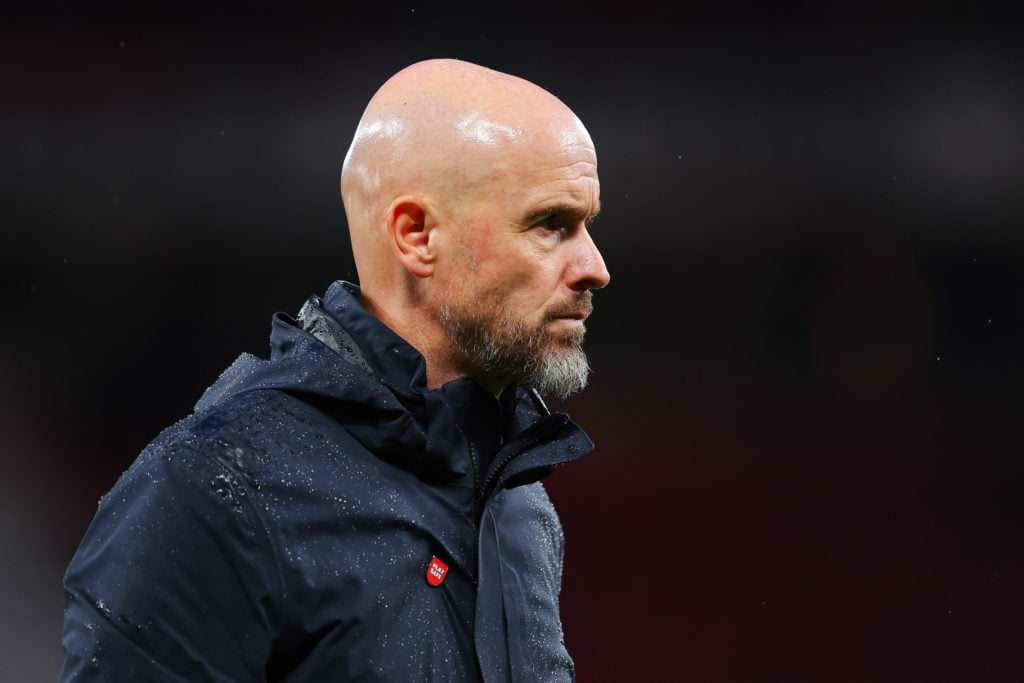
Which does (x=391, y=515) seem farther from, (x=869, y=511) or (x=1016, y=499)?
(x=1016, y=499)

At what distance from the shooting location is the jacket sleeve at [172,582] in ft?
2.74

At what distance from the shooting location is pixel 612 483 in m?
2.43

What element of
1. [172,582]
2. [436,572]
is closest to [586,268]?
[436,572]

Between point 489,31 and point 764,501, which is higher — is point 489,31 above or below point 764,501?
above

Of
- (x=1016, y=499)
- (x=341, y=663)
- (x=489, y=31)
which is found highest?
(x=489, y=31)

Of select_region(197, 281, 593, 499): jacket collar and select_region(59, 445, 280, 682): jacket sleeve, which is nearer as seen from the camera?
select_region(59, 445, 280, 682): jacket sleeve

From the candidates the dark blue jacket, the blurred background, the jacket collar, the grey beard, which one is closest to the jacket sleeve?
the dark blue jacket

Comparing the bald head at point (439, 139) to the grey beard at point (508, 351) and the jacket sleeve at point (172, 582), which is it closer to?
the grey beard at point (508, 351)

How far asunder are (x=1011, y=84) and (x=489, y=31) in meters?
1.06

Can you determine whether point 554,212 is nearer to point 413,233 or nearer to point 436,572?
point 413,233

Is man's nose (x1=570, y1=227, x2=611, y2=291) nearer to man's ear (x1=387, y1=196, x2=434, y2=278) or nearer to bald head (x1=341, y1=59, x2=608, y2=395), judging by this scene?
bald head (x1=341, y1=59, x2=608, y2=395)

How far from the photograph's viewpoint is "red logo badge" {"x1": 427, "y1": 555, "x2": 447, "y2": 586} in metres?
0.97

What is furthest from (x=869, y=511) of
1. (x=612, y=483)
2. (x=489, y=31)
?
(x=489, y=31)

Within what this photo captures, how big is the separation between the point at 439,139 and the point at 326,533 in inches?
13.5
